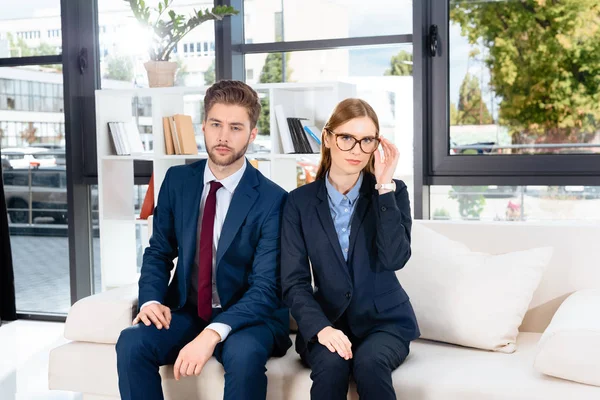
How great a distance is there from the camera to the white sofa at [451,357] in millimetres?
2082

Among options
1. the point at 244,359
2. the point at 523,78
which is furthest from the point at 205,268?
the point at 523,78

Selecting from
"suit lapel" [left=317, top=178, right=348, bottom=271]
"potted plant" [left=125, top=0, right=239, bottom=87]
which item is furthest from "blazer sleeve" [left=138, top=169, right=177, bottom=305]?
"potted plant" [left=125, top=0, right=239, bottom=87]

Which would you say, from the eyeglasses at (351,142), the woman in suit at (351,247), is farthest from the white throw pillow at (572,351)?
the eyeglasses at (351,142)

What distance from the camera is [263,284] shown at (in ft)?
7.65

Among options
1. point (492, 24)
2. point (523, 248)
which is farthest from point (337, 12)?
point (523, 248)

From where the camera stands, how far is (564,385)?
6.67 ft

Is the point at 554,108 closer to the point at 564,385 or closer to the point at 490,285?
the point at 490,285

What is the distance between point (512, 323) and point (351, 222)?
24.7 inches

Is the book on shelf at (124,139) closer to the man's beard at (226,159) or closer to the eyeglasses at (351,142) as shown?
the man's beard at (226,159)

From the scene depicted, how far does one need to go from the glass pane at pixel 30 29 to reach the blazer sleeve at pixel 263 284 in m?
2.78

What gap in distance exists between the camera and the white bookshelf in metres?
3.78

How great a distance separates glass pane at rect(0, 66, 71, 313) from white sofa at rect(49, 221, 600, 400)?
7.46 ft

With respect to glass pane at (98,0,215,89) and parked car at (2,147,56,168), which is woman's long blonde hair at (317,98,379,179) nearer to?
glass pane at (98,0,215,89)

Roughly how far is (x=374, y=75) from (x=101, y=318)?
2.16m
